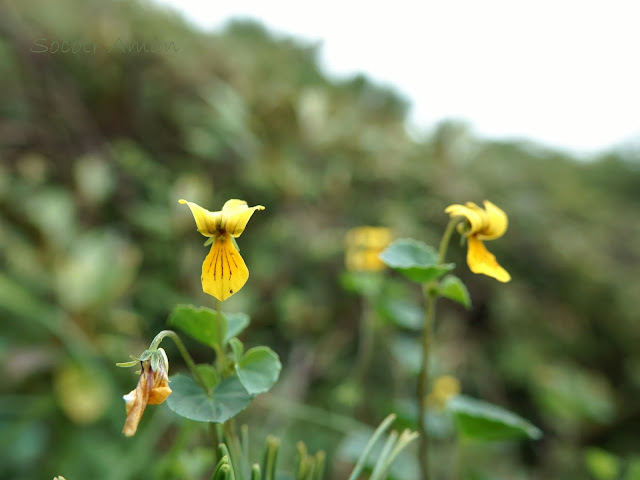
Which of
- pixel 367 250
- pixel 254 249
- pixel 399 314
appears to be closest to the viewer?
pixel 399 314

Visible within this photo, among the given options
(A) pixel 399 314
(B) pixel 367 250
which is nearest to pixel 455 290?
(A) pixel 399 314

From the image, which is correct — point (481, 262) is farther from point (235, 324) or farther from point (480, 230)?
point (235, 324)

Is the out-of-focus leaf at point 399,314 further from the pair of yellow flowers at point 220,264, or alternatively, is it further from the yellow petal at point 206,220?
the yellow petal at point 206,220

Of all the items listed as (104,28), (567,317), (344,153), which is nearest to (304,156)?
(344,153)

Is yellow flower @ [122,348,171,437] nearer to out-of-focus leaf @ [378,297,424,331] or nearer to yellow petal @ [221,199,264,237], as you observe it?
yellow petal @ [221,199,264,237]

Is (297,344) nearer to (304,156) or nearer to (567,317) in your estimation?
(304,156)

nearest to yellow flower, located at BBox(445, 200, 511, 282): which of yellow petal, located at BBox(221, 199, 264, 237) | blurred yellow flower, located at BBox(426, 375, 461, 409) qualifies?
yellow petal, located at BBox(221, 199, 264, 237)

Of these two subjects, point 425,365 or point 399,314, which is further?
point 399,314
